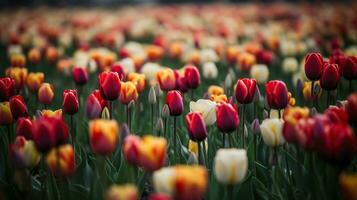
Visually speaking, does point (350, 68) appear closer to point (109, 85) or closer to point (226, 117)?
point (226, 117)

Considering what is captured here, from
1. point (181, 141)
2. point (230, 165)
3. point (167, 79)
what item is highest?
point (167, 79)

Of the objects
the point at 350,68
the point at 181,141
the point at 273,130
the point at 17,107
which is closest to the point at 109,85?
the point at 17,107

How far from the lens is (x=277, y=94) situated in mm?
2205

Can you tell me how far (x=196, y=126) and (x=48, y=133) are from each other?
70cm

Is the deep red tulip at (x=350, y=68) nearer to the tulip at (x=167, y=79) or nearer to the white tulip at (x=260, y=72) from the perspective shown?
the white tulip at (x=260, y=72)

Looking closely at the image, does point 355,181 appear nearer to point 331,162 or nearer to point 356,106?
point 331,162

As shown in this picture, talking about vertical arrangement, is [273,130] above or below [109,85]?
below

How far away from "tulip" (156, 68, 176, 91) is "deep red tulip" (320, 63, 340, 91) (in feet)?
3.23

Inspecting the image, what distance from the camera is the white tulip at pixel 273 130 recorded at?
1.91 metres

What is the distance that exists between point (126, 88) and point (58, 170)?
90 cm

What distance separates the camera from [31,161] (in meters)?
1.71

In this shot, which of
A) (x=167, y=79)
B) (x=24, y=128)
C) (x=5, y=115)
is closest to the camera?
Answer: (x=24, y=128)

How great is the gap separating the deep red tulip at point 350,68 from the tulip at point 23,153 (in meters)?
2.04

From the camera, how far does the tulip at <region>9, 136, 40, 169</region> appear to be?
1.62m
